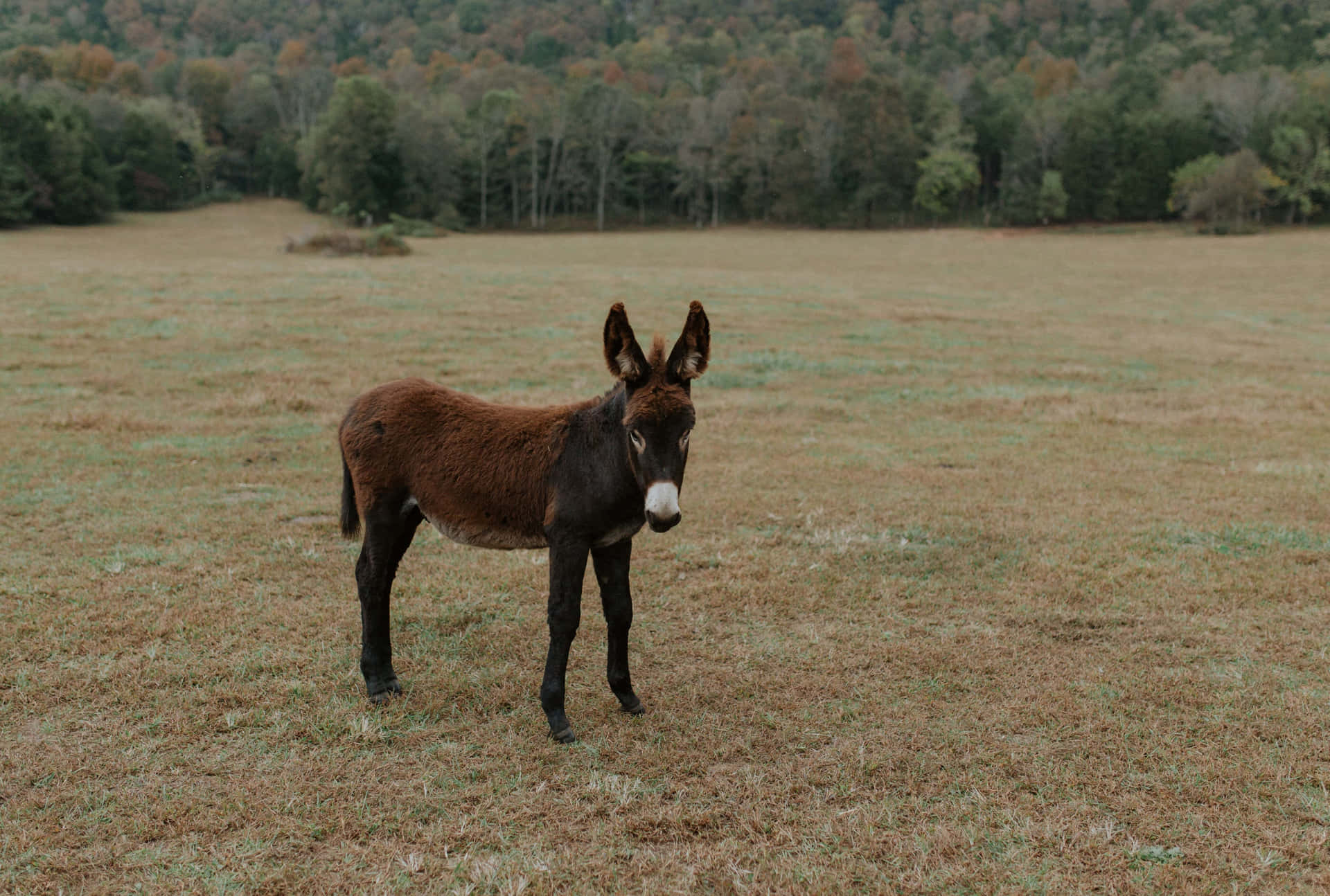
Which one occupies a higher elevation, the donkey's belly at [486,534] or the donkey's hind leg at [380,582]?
the donkey's belly at [486,534]

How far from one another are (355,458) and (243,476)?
6.33 m

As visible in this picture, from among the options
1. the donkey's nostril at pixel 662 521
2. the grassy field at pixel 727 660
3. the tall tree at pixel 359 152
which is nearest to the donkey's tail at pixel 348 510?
the grassy field at pixel 727 660

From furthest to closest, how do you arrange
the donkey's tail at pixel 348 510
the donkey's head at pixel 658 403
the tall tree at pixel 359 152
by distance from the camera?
the tall tree at pixel 359 152, the donkey's tail at pixel 348 510, the donkey's head at pixel 658 403

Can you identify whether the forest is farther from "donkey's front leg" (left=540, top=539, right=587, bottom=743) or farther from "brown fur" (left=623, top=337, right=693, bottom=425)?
"brown fur" (left=623, top=337, right=693, bottom=425)

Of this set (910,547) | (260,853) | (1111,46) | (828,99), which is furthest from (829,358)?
(1111,46)

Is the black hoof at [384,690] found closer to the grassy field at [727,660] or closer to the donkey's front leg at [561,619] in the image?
the grassy field at [727,660]

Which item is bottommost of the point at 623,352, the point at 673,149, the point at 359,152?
the point at 623,352

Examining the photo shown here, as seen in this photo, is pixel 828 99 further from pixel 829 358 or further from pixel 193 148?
pixel 829 358

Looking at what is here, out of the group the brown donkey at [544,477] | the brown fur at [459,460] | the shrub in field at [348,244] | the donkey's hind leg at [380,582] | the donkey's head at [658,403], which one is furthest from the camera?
the shrub in field at [348,244]

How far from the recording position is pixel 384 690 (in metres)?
5.78

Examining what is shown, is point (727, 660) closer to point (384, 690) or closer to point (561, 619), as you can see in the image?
point (561, 619)

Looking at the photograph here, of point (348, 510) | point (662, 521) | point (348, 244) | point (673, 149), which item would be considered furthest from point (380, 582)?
point (673, 149)

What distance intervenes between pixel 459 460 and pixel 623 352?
4.44 ft

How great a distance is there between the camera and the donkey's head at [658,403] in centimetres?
456
